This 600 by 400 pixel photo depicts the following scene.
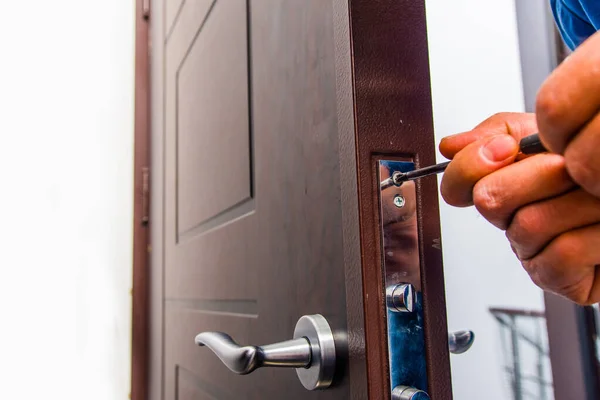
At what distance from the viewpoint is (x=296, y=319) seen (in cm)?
42

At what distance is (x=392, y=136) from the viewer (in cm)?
33

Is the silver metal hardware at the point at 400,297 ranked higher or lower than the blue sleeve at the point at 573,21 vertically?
lower

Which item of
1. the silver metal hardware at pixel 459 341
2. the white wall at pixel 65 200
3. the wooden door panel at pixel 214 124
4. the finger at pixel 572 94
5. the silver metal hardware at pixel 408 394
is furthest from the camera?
the white wall at pixel 65 200

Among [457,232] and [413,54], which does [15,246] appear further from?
[413,54]

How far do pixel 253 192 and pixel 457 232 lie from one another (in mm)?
321

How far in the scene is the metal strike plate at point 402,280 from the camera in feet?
1.00

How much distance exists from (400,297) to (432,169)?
0.08 meters

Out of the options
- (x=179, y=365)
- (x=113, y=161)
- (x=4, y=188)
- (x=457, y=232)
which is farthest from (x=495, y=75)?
(x=4, y=188)

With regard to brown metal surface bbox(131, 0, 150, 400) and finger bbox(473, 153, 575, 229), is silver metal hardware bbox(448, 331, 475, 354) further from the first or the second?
brown metal surface bbox(131, 0, 150, 400)

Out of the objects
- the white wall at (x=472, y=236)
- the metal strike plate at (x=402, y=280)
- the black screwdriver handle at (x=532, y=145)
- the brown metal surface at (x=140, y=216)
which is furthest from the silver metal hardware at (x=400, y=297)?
the brown metal surface at (x=140, y=216)

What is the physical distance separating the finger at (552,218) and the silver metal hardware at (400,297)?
7 cm

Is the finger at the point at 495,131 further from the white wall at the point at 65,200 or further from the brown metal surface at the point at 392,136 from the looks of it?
the white wall at the point at 65,200

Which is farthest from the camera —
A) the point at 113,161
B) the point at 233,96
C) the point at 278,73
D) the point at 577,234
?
the point at 113,161

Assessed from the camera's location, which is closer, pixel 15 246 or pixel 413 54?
pixel 413 54
